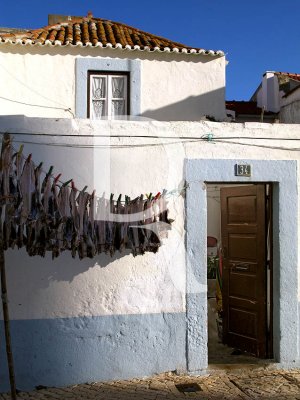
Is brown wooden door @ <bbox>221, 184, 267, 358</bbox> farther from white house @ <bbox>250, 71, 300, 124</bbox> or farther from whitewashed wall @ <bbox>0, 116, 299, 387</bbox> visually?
white house @ <bbox>250, 71, 300, 124</bbox>

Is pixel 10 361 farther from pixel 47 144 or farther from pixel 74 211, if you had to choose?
pixel 47 144

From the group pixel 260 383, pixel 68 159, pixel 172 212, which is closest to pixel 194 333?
pixel 260 383

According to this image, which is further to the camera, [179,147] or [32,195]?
[179,147]

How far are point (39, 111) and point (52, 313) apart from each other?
4831mm

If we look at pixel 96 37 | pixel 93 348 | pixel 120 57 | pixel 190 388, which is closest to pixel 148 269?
pixel 93 348

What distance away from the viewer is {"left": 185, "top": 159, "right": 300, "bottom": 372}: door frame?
562 centimetres

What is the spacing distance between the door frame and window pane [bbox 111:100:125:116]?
3918 mm

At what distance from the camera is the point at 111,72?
9164 mm

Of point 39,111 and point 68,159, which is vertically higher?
point 39,111

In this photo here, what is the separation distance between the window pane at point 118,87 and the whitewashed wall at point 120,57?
40 cm

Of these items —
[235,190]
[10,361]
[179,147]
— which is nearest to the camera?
[10,361]

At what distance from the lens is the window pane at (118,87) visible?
9211 millimetres

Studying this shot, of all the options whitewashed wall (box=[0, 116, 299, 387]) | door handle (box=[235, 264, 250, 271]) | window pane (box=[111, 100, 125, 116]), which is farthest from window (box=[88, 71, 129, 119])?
door handle (box=[235, 264, 250, 271])

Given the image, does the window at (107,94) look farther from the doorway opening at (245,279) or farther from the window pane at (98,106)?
the doorway opening at (245,279)
